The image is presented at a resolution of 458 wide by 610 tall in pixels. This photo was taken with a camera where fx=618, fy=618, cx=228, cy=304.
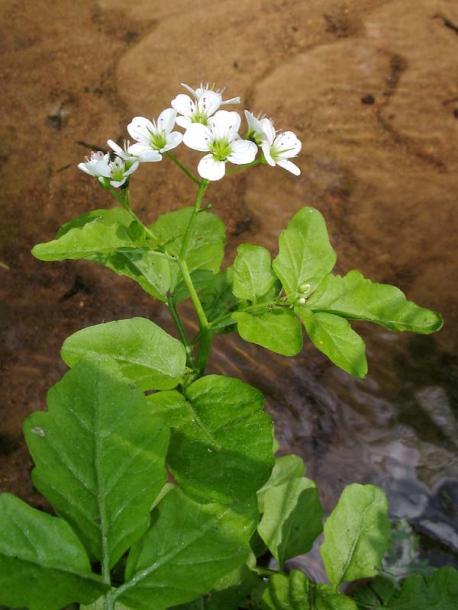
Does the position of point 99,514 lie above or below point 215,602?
above

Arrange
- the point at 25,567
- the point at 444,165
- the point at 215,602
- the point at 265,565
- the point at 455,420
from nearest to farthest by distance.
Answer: the point at 25,567 < the point at 215,602 < the point at 265,565 < the point at 455,420 < the point at 444,165

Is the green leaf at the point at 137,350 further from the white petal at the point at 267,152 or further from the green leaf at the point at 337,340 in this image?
the white petal at the point at 267,152

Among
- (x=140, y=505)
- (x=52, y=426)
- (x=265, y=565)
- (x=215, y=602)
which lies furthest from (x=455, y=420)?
(x=52, y=426)

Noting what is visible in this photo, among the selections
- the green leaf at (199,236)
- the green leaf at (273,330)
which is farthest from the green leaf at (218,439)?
the green leaf at (199,236)

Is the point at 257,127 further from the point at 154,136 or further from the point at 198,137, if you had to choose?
the point at 154,136

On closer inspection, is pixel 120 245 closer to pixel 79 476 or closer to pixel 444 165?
pixel 79 476

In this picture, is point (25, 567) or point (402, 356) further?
point (402, 356)

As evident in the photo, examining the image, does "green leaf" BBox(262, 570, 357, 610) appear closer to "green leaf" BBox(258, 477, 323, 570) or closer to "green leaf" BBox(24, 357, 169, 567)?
"green leaf" BBox(258, 477, 323, 570)

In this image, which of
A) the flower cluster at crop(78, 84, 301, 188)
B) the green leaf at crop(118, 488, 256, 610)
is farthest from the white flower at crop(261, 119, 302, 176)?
the green leaf at crop(118, 488, 256, 610)
